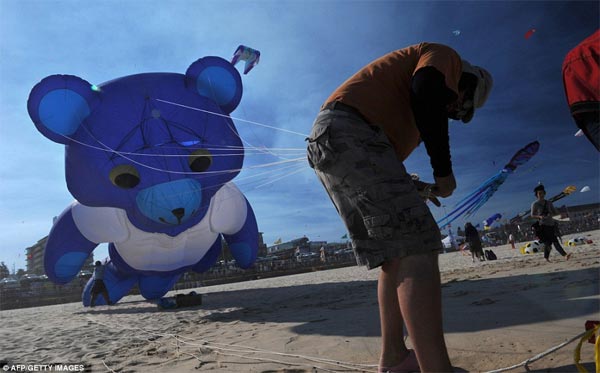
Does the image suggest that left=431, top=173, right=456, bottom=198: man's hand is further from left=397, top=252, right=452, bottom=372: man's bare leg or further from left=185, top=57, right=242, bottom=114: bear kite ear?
left=185, top=57, right=242, bottom=114: bear kite ear

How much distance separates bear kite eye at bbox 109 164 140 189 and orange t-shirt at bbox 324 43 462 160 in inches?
235

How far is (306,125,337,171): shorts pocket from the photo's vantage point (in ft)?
5.55

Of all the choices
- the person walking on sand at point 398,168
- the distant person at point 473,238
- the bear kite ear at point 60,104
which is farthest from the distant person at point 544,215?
the bear kite ear at point 60,104

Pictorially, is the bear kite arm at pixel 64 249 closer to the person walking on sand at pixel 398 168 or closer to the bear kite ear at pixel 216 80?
the bear kite ear at pixel 216 80

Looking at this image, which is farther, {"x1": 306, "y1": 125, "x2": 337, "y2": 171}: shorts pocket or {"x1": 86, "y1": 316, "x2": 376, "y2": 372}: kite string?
{"x1": 86, "y1": 316, "x2": 376, "y2": 372}: kite string

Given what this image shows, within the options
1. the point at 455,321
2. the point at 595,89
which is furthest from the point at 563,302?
the point at 595,89

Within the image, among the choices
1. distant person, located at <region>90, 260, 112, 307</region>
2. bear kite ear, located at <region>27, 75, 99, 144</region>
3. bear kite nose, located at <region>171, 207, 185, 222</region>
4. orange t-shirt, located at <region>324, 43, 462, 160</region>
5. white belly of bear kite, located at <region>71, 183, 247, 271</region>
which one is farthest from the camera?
distant person, located at <region>90, 260, 112, 307</region>

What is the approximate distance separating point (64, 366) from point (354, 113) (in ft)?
11.0

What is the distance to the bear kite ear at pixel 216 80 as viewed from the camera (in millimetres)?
7414

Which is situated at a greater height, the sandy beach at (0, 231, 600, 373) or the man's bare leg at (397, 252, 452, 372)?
the man's bare leg at (397, 252, 452, 372)

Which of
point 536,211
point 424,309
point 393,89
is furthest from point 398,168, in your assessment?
point 536,211

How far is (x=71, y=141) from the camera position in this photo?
22.1 ft

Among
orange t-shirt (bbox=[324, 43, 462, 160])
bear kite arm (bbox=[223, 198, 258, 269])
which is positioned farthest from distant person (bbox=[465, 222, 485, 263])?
orange t-shirt (bbox=[324, 43, 462, 160])

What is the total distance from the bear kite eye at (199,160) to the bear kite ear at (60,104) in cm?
216
